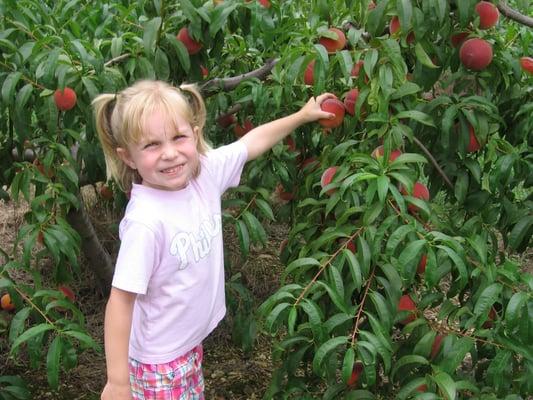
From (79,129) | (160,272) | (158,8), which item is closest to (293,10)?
(158,8)

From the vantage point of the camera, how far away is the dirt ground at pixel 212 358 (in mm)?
2721

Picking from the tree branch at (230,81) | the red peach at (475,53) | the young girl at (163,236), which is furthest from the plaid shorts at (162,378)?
the red peach at (475,53)

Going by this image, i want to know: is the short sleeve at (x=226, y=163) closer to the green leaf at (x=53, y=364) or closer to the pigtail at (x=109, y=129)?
the pigtail at (x=109, y=129)

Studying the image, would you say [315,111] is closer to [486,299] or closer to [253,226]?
[253,226]

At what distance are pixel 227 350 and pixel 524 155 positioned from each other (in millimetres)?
1517

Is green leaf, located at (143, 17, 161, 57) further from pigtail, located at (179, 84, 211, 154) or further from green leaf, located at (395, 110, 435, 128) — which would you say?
green leaf, located at (395, 110, 435, 128)

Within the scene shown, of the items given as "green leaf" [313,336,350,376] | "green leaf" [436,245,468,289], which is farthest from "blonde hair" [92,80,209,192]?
"green leaf" [436,245,468,289]

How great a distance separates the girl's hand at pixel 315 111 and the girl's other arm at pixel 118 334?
71 cm

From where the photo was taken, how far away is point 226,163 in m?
1.94

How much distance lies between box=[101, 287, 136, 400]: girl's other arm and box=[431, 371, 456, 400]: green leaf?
0.70 metres

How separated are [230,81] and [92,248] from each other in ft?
2.88

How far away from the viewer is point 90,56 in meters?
1.87

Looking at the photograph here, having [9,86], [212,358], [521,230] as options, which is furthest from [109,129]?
[212,358]

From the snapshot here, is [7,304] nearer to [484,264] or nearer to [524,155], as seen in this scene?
[484,264]
